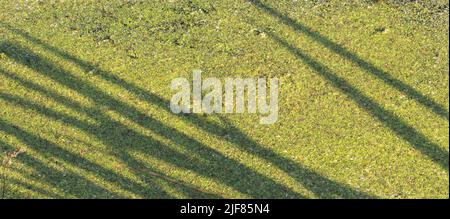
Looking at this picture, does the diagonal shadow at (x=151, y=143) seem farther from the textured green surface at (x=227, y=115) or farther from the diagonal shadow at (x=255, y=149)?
the diagonal shadow at (x=255, y=149)

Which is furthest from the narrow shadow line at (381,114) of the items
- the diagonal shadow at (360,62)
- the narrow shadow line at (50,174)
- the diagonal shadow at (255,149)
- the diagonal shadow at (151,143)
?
the narrow shadow line at (50,174)

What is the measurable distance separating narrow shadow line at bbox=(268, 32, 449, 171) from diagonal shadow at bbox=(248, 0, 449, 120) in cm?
82

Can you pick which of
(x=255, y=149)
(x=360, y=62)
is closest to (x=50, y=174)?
(x=255, y=149)

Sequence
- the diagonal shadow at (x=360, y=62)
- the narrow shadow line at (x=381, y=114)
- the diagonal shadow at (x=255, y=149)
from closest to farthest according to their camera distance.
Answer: the diagonal shadow at (x=255, y=149), the narrow shadow line at (x=381, y=114), the diagonal shadow at (x=360, y=62)

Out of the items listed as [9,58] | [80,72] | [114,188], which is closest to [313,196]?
[114,188]

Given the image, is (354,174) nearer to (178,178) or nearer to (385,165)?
(385,165)

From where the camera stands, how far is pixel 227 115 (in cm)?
1730

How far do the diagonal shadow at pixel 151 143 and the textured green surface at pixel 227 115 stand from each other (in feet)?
0.11

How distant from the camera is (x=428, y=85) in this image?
59.8 ft

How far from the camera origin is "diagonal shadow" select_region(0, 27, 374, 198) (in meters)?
15.2

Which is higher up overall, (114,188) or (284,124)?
(284,124)

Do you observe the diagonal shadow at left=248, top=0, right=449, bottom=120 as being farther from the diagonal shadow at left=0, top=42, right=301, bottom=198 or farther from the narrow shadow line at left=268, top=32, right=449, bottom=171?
the diagonal shadow at left=0, top=42, right=301, bottom=198

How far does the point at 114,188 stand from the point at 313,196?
4287mm

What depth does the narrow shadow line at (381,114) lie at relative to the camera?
16.1 metres
